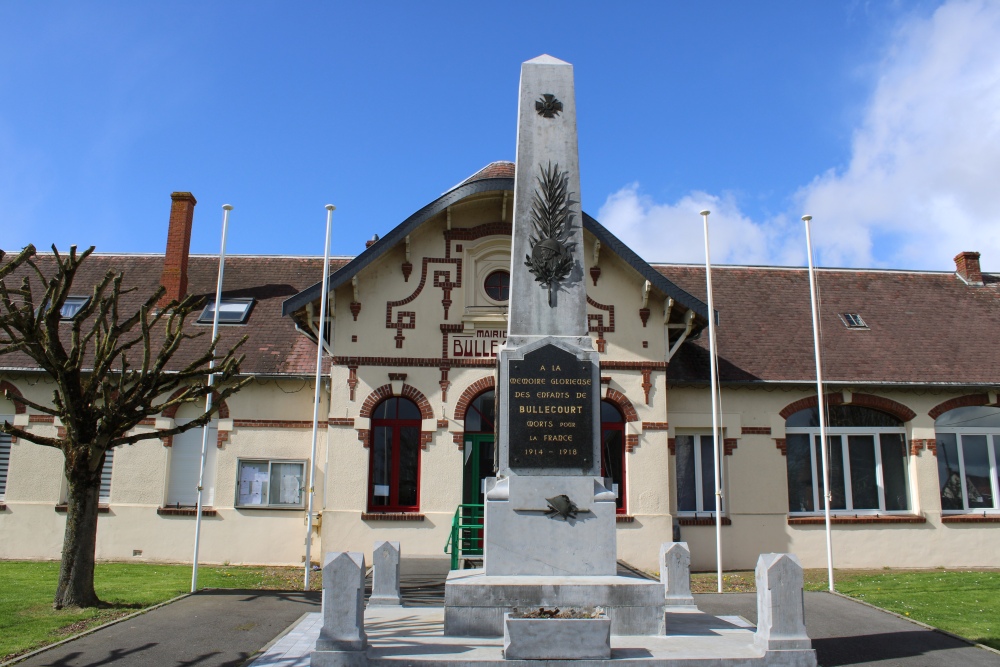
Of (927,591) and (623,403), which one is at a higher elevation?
(623,403)

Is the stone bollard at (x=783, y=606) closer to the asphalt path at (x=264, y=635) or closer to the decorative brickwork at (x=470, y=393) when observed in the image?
the asphalt path at (x=264, y=635)

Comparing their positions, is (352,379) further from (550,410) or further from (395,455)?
(550,410)

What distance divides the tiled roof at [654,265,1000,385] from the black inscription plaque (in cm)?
833

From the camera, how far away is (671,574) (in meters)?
9.84

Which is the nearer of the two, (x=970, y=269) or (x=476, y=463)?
(x=476, y=463)

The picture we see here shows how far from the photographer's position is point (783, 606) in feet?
23.5

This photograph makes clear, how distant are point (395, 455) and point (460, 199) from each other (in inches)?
196

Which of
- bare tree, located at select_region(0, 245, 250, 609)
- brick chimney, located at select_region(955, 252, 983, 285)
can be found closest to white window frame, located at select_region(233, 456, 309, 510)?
bare tree, located at select_region(0, 245, 250, 609)

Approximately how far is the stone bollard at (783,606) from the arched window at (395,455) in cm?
910

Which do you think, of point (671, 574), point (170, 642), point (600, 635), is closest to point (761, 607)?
point (600, 635)

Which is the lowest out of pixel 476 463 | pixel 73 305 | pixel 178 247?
pixel 476 463

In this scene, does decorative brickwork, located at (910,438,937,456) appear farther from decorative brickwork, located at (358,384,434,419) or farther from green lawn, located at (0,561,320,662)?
green lawn, located at (0,561,320,662)

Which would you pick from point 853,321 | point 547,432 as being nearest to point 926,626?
point 547,432

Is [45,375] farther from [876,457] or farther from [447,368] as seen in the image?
[876,457]
